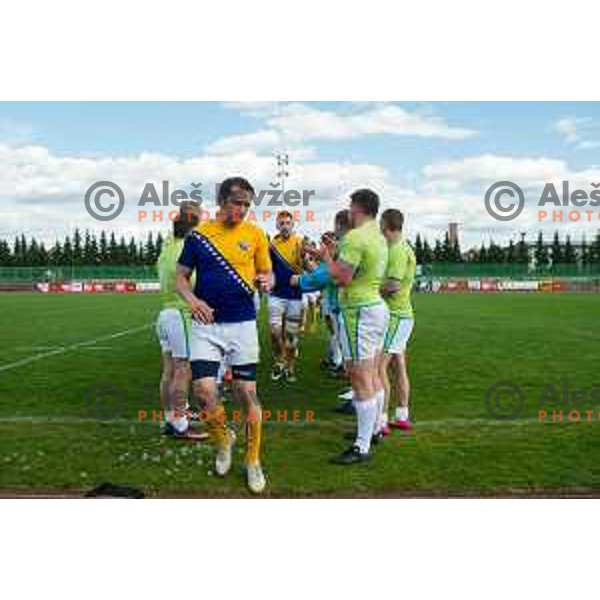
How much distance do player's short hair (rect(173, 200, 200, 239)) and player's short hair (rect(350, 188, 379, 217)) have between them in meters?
1.49

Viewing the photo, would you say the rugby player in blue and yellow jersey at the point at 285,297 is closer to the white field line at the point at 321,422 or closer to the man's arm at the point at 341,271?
the white field line at the point at 321,422

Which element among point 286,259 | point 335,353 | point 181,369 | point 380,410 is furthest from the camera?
point 335,353

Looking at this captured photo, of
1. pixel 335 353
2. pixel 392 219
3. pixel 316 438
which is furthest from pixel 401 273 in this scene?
pixel 335 353

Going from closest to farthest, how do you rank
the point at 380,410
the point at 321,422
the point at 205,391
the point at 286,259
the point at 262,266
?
the point at 205,391 < the point at 262,266 < the point at 380,410 < the point at 321,422 < the point at 286,259

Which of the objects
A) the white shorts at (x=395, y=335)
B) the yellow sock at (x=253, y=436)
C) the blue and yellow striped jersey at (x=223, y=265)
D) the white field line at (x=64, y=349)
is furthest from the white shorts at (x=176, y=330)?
the white field line at (x=64, y=349)

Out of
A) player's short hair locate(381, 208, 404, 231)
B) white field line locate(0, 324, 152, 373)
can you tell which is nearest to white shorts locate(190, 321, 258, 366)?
player's short hair locate(381, 208, 404, 231)

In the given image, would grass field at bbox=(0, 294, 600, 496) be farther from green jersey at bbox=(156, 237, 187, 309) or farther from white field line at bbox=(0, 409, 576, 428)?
green jersey at bbox=(156, 237, 187, 309)

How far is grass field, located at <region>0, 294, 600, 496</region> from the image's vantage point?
585 centimetres

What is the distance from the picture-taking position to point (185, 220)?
22.7 feet

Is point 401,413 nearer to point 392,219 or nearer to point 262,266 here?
point 392,219

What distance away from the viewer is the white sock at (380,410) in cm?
682

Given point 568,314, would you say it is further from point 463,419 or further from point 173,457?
point 173,457

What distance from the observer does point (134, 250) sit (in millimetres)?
56906

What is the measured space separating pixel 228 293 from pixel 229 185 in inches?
31.6
